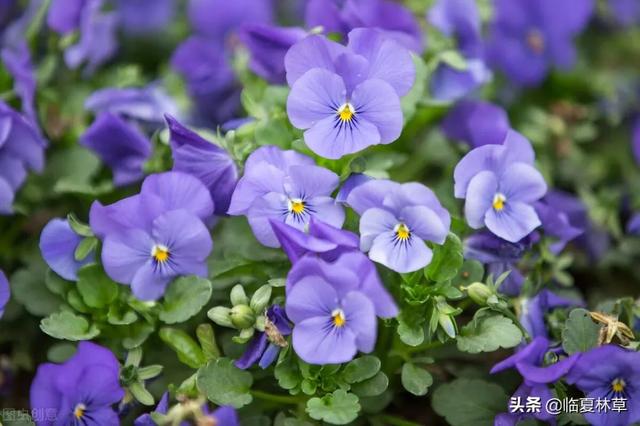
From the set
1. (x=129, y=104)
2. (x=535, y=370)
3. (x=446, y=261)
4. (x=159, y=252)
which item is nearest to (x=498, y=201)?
(x=446, y=261)

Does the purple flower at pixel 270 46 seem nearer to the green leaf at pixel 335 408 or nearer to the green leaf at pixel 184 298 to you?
the green leaf at pixel 184 298

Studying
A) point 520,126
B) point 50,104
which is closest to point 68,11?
point 50,104

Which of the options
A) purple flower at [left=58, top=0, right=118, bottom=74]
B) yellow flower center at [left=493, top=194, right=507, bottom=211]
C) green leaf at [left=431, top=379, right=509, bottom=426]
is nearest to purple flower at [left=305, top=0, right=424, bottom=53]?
yellow flower center at [left=493, top=194, right=507, bottom=211]

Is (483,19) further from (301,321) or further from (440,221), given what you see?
(301,321)

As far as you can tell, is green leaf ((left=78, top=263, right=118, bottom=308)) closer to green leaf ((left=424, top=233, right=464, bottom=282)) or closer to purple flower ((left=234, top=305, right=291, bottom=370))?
purple flower ((left=234, top=305, right=291, bottom=370))

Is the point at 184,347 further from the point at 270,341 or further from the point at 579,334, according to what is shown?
the point at 579,334

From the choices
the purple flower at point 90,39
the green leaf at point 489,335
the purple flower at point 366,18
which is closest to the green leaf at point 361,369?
the green leaf at point 489,335
